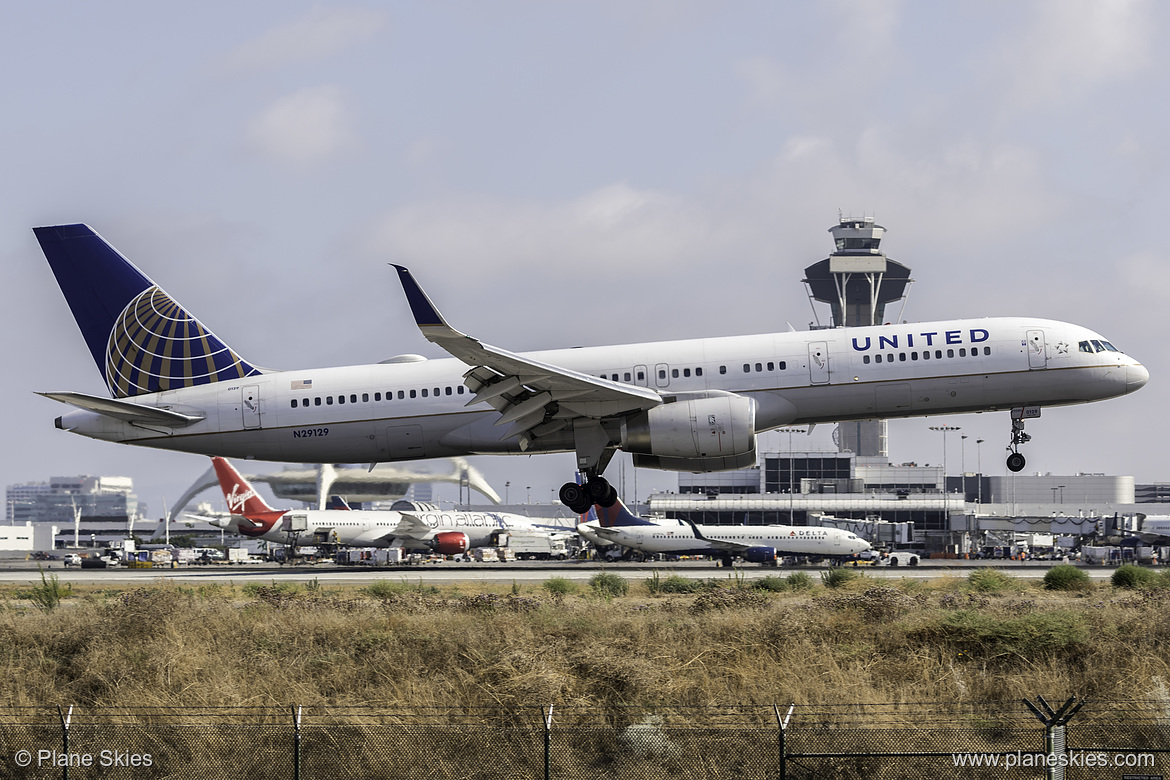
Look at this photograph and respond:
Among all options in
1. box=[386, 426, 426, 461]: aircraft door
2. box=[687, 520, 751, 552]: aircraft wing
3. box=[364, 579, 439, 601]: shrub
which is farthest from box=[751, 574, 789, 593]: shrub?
box=[687, 520, 751, 552]: aircraft wing

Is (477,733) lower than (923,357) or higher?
lower

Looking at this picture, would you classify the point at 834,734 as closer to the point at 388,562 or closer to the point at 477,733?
the point at 477,733

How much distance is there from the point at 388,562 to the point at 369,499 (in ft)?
284

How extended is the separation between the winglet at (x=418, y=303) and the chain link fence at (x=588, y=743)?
11946 millimetres

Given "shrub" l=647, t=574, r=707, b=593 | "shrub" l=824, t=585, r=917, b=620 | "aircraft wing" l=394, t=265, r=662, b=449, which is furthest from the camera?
"shrub" l=647, t=574, r=707, b=593

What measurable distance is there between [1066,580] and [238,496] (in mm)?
68172

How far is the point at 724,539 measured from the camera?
255 feet

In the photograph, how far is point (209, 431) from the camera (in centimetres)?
3859

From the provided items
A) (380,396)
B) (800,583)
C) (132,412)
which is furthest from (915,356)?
(132,412)

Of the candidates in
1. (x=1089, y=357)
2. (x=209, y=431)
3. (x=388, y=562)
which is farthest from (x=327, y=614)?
(x=388, y=562)

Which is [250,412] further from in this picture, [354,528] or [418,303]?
[354,528]

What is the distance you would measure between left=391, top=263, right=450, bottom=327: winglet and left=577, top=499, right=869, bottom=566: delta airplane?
A: 156ft

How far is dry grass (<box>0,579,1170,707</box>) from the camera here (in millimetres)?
22703

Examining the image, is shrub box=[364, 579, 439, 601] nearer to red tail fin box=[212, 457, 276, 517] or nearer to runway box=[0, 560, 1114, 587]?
runway box=[0, 560, 1114, 587]
